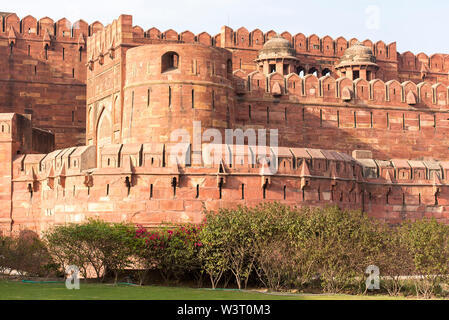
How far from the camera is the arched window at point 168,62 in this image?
33.6 meters

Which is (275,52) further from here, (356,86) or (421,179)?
(421,179)

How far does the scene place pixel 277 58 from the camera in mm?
42469

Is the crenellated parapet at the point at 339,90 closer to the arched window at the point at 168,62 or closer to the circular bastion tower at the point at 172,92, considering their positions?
the circular bastion tower at the point at 172,92

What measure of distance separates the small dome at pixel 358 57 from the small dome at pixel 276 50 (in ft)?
9.47

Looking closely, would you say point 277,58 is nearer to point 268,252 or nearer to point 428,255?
point 268,252

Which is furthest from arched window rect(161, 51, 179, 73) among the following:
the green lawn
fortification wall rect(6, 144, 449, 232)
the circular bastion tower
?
the green lawn

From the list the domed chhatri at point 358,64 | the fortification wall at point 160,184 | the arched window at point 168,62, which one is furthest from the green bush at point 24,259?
the domed chhatri at point 358,64

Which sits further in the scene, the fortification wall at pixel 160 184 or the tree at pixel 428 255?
the fortification wall at pixel 160 184

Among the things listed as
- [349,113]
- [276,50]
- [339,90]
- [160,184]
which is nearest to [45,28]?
[276,50]

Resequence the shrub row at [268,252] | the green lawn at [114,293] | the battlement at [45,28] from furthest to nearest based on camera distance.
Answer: the battlement at [45,28], the shrub row at [268,252], the green lawn at [114,293]

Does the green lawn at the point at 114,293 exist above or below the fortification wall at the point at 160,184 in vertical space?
below

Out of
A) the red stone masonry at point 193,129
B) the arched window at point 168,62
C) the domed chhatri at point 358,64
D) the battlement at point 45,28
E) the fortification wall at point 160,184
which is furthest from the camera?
the battlement at point 45,28

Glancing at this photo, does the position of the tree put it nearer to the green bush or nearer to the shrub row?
the shrub row

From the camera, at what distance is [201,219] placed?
99.3 feet
